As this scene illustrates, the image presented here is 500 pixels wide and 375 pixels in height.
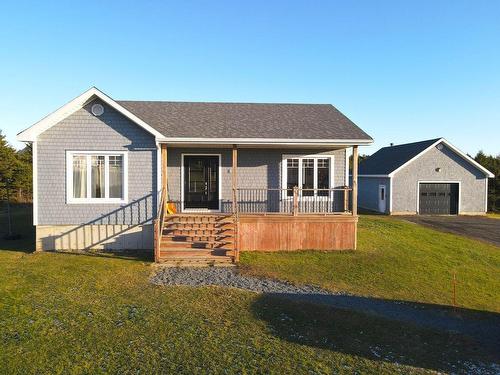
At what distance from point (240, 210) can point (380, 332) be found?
8.42 metres

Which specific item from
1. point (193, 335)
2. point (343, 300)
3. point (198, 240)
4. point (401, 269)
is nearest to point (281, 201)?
point (198, 240)

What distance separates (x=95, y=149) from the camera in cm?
1204

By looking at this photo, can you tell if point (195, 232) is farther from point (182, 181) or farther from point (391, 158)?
point (391, 158)

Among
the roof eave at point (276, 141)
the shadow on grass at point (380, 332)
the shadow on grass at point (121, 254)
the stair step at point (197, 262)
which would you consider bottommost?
the shadow on grass at point (380, 332)

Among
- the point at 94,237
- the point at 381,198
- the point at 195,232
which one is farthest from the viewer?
the point at 381,198

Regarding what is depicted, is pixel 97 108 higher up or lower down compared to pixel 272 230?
higher up

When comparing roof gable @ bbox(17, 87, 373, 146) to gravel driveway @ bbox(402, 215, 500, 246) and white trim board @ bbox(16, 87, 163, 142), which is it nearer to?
white trim board @ bbox(16, 87, 163, 142)

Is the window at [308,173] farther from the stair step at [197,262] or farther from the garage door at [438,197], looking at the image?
the garage door at [438,197]

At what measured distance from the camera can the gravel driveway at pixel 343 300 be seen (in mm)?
7175

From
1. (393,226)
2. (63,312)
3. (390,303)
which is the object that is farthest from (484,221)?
(63,312)

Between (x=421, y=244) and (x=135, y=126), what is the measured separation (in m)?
11.9

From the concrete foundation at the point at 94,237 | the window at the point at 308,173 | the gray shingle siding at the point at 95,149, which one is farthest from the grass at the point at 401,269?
the gray shingle siding at the point at 95,149

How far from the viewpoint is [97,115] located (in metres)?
12.0

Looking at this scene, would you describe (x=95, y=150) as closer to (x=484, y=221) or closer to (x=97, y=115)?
(x=97, y=115)
